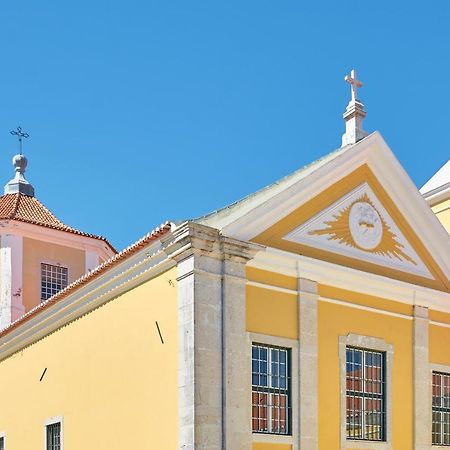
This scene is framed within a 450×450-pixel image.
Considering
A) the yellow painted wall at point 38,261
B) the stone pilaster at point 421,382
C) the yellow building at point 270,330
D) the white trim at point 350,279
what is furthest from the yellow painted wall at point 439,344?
the yellow painted wall at point 38,261

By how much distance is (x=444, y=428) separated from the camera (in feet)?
52.0

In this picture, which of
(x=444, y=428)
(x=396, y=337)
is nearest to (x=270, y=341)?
(x=396, y=337)

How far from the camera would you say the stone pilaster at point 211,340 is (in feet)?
40.0

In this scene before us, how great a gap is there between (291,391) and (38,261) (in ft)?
37.1

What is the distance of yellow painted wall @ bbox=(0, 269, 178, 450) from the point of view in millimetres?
13008

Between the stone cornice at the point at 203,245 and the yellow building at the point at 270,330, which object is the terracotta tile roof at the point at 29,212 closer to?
the yellow building at the point at 270,330

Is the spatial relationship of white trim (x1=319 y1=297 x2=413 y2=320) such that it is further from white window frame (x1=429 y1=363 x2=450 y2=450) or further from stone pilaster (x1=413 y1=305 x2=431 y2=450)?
white window frame (x1=429 y1=363 x2=450 y2=450)

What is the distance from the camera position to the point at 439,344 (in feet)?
53.0

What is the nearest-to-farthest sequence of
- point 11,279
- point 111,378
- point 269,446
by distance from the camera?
point 269,446 < point 111,378 < point 11,279

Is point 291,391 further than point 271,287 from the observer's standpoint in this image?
No

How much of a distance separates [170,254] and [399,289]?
4.96 meters

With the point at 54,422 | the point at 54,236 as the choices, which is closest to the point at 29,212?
the point at 54,236

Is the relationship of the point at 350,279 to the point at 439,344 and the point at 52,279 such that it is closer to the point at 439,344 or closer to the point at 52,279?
the point at 439,344

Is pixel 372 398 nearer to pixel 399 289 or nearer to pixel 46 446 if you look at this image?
pixel 399 289
